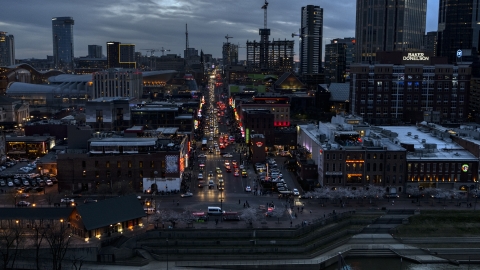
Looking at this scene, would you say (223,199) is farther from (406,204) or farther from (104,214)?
(406,204)

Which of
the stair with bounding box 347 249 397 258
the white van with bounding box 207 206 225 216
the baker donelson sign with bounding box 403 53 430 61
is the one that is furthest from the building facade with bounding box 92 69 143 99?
the stair with bounding box 347 249 397 258

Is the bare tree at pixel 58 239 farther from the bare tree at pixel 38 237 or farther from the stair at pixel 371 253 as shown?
the stair at pixel 371 253

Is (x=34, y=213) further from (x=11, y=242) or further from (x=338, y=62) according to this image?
(x=338, y=62)

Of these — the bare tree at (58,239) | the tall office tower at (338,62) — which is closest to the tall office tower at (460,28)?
the tall office tower at (338,62)

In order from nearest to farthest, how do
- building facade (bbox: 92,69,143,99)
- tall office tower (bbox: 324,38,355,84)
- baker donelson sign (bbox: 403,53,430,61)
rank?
1. baker donelson sign (bbox: 403,53,430,61)
2. building facade (bbox: 92,69,143,99)
3. tall office tower (bbox: 324,38,355,84)

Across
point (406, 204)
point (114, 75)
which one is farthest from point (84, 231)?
point (114, 75)

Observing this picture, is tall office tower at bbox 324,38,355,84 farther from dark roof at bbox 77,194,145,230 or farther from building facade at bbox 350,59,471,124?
dark roof at bbox 77,194,145,230

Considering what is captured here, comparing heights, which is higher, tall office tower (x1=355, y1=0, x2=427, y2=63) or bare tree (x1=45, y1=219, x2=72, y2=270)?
tall office tower (x1=355, y1=0, x2=427, y2=63)
